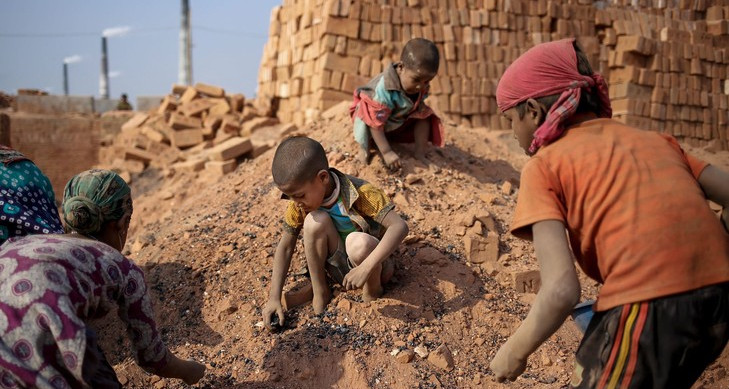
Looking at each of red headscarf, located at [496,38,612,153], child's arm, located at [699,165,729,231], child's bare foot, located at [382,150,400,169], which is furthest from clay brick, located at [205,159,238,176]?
child's arm, located at [699,165,729,231]

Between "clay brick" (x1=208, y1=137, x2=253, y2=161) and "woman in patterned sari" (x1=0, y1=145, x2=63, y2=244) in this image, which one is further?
"clay brick" (x1=208, y1=137, x2=253, y2=161)

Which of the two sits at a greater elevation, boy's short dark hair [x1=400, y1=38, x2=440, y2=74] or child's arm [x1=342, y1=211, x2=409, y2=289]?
boy's short dark hair [x1=400, y1=38, x2=440, y2=74]

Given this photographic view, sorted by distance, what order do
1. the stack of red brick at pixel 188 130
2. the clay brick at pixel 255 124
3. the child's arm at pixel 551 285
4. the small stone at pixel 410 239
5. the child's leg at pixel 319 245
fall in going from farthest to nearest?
the stack of red brick at pixel 188 130 → the clay brick at pixel 255 124 → the small stone at pixel 410 239 → the child's leg at pixel 319 245 → the child's arm at pixel 551 285

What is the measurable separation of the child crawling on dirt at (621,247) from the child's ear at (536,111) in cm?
3

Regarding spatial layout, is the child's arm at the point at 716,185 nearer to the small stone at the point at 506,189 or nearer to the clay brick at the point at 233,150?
the small stone at the point at 506,189

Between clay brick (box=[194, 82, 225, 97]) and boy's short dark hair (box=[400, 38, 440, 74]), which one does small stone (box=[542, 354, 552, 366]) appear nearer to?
boy's short dark hair (box=[400, 38, 440, 74])

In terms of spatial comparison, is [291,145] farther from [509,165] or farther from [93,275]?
[509,165]

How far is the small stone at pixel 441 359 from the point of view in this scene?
→ 3188 mm

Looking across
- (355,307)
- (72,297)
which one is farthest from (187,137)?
(72,297)

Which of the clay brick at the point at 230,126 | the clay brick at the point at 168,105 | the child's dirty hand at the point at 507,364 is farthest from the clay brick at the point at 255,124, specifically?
the child's dirty hand at the point at 507,364

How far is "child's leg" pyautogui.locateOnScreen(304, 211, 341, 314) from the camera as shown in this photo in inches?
126

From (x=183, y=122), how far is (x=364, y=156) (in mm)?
6170

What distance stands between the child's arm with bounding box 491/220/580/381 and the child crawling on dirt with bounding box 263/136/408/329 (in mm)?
1273

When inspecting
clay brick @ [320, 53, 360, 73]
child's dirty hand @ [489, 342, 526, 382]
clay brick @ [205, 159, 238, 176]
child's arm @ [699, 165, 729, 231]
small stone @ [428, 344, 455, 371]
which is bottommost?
small stone @ [428, 344, 455, 371]
